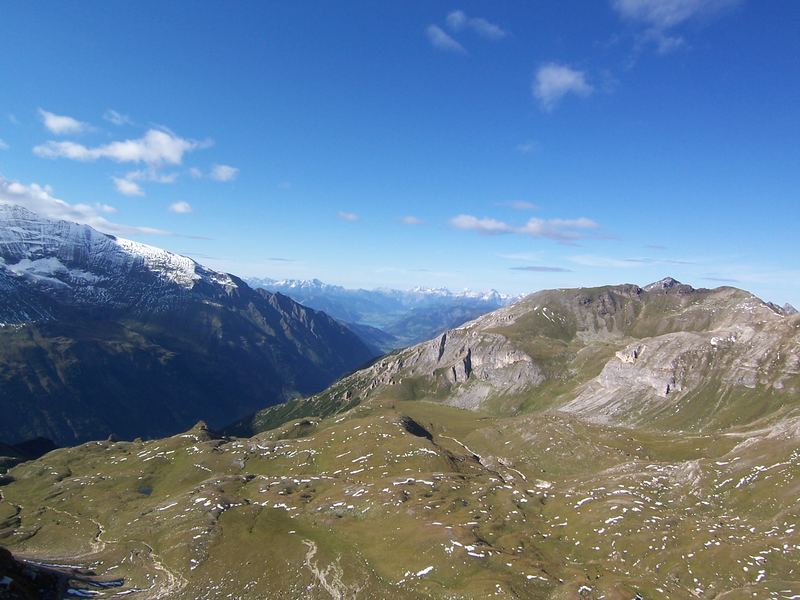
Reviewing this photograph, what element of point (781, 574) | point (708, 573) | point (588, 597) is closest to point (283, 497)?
point (588, 597)

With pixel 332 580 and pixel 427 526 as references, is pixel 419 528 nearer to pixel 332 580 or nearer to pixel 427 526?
pixel 427 526

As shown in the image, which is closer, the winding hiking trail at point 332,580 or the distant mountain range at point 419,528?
the distant mountain range at point 419,528

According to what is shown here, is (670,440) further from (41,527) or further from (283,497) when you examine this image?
(41,527)

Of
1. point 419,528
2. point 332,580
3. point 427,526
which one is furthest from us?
point 427,526

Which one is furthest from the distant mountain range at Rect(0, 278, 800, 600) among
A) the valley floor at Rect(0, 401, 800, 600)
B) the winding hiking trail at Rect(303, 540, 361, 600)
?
the valley floor at Rect(0, 401, 800, 600)

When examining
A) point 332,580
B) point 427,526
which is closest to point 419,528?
point 427,526

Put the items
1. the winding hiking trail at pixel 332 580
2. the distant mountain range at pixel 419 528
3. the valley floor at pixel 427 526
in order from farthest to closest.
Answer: the winding hiking trail at pixel 332 580 → the valley floor at pixel 427 526 → the distant mountain range at pixel 419 528

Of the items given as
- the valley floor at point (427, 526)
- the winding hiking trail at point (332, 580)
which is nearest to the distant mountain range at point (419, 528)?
the winding hiking trail at point (332, 580)

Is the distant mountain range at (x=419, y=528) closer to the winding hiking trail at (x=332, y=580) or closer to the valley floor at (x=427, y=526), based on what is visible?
the winding hiking trail at (x=332, y=580)

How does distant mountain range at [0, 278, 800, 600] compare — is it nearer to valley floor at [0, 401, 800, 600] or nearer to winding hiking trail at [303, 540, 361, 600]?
winding hiking trail at [303, 540, 361, 600]

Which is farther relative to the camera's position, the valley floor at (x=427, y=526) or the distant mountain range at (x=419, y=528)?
the valley floor at (x=427, y=526)

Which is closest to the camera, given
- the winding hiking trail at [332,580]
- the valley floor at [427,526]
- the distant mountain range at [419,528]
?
the distant mountain range at [419,528]
